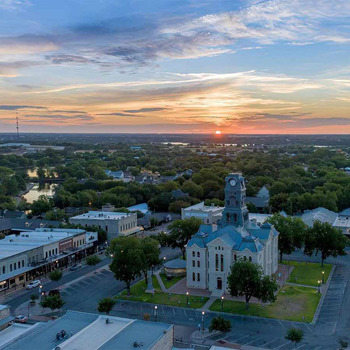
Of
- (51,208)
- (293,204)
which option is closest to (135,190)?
(51,208)

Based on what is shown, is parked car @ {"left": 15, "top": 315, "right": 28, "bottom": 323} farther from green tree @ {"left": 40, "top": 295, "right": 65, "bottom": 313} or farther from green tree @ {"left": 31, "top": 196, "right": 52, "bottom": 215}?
green tree @ {"left": 31, "top": 196, "right": 52, "bottom": 215}

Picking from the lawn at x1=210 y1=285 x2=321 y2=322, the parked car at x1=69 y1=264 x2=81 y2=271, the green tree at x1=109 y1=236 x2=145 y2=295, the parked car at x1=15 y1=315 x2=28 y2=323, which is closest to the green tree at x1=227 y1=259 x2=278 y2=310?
the lawn at x1=210 y1=285 x2=321 y2=322

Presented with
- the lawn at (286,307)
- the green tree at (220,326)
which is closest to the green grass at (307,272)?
the lawn at (286,307)

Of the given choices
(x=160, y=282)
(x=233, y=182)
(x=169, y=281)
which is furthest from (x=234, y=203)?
(x=160, y=282)

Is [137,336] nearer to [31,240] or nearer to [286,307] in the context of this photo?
[286,307]

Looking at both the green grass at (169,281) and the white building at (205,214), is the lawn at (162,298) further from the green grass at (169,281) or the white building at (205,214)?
the white building at (205,214)

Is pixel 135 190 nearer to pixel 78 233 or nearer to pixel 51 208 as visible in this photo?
pixel 51 208

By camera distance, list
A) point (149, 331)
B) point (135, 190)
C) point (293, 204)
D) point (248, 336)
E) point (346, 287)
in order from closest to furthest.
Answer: point (149, 331), point (248, 336), point (346, 287), point (293, 204), point (135, 190)

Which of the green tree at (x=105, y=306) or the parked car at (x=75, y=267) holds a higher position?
the green tree at (x=105, y=306)
